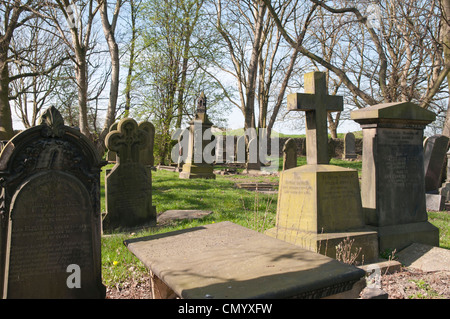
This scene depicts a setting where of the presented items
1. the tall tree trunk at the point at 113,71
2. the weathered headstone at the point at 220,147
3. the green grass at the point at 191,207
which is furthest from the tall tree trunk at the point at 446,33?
the weathered headstone at the point at 220,147

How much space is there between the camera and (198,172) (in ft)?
51.0

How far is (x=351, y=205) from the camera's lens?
5.20 meters

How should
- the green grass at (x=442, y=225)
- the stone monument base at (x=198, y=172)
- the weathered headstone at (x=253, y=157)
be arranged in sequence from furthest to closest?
the weathered headstone at (x=253, y=157) < the stone monument base at (x=198, y=172) < the green grass at (x=442, y=225)

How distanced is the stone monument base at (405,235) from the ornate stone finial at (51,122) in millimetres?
4545

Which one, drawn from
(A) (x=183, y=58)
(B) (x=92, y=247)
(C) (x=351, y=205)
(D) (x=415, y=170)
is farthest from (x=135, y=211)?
(A) (x=183, y=58)

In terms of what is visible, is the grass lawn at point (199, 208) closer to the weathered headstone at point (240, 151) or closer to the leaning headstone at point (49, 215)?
the leaning headstone at point (49, 215)

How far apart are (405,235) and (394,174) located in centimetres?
96

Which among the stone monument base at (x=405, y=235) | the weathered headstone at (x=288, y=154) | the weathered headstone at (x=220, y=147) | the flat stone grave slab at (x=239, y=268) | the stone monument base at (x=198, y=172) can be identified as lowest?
the stone monument base at (x=405, y=235)

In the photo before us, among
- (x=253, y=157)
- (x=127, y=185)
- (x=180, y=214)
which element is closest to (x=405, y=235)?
(x=180, y=214)

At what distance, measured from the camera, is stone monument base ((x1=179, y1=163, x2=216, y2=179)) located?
1528cm

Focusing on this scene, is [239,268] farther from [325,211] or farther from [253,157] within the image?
[253,157]

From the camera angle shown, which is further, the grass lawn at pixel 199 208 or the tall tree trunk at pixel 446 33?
Answer: the tall tree trunk at pixel 446 33

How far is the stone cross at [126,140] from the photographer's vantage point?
22.8 feet
